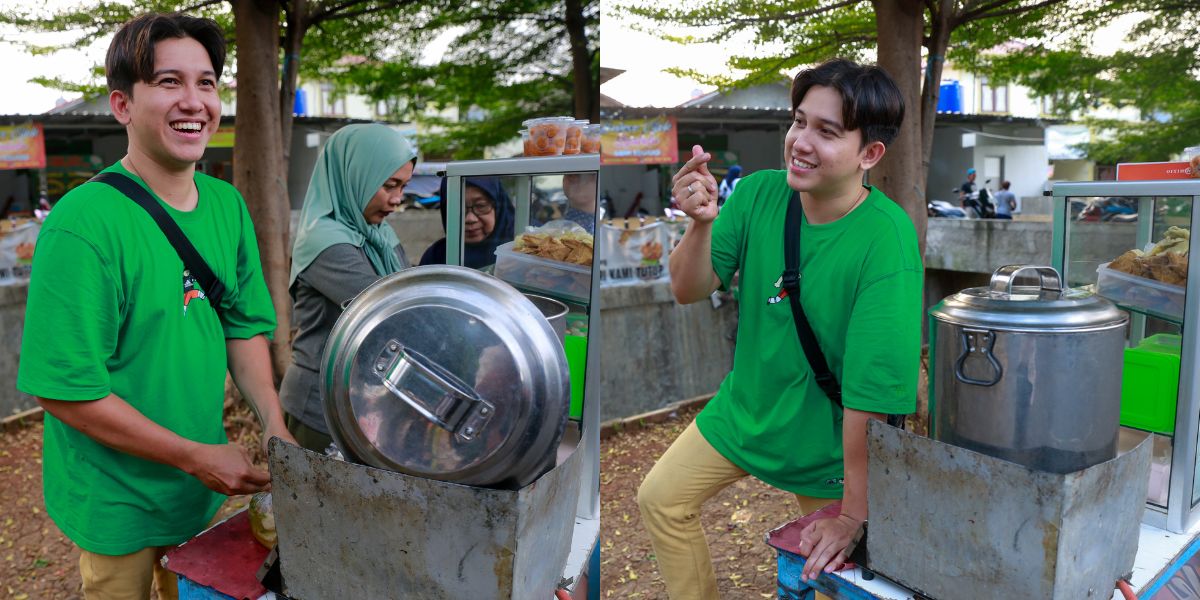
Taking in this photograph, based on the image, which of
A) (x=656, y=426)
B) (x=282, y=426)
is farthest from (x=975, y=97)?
(x=282, y=426)

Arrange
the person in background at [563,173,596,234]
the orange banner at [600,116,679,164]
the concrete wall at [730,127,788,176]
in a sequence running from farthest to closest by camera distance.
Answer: the concrete wall at [730,127,788,176] < the orange banner at [600,116,679,164] < the person in background at [563,173,596,234]

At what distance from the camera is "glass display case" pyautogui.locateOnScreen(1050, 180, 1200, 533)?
2123mm

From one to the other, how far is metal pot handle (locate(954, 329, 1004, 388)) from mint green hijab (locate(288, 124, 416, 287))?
4.95 feet

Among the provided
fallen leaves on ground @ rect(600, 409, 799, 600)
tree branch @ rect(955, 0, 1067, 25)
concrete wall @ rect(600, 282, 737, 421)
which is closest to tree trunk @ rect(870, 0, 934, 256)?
tree branch @ rect(955, 0, 1067, 25)

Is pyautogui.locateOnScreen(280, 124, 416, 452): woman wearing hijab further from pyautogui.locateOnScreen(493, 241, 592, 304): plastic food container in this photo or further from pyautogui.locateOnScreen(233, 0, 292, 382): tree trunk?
pyautogui.locateOnScreen(233, 0, 292, 382): tree trunk

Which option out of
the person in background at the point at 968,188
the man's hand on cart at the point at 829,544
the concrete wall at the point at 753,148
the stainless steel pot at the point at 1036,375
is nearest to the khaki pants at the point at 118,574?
the man's hand on cart at the point at 829,544

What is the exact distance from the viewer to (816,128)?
1802mm

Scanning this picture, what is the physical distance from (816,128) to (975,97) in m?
12.0

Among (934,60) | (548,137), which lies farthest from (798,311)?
(934,60)

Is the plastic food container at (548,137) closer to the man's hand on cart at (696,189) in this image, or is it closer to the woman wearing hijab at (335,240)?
the man's hand on cart at (696,189)

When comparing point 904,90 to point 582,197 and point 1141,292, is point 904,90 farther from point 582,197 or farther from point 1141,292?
point 582,197

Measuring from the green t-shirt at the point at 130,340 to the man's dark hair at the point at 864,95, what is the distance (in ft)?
4.35

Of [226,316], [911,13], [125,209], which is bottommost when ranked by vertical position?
[226,316]

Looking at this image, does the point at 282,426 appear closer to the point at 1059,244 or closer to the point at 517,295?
the point at 517,295
